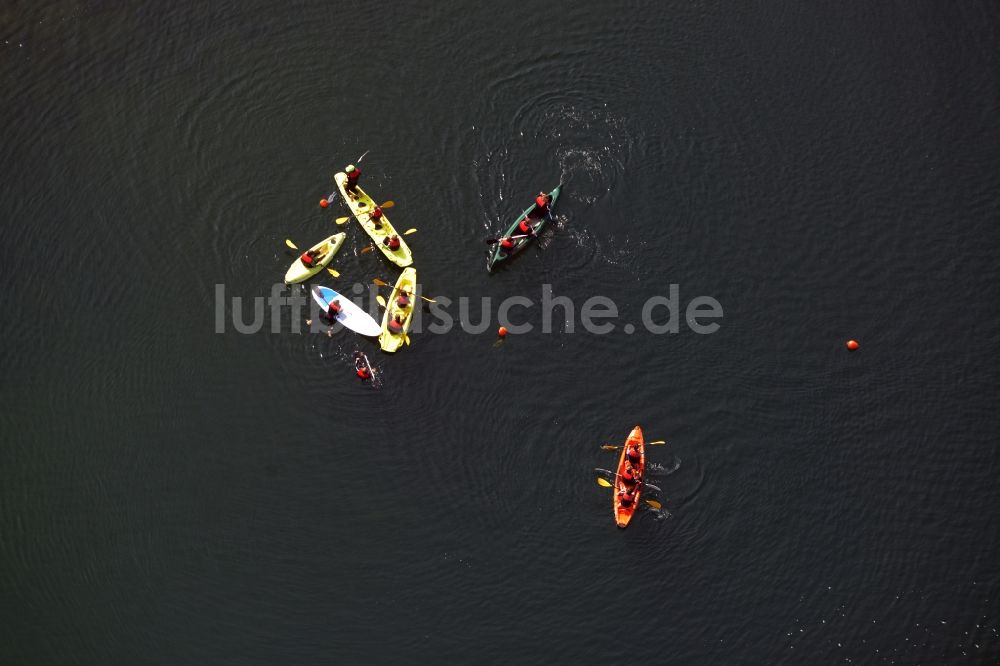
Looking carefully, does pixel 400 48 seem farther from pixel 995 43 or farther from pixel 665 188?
pixel 995 43

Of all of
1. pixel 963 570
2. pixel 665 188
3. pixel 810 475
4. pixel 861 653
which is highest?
pixel 665 188

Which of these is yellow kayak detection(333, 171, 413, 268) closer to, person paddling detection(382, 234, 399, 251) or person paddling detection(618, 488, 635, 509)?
person paddling detection(382, 234, 399, 251)

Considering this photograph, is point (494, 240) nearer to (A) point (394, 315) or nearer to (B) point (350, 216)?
(A) point (394, 315)

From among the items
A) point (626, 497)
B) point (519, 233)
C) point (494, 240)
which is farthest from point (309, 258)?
point (626, 497)

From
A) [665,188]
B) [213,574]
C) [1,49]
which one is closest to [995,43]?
[665,188]

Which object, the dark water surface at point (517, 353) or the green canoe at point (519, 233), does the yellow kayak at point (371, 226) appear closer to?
the dark water surface at point (517, 353)

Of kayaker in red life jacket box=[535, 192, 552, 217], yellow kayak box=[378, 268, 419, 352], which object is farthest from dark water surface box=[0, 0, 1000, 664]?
kayaker in red life jacket box=[535, 192, 552, 217]

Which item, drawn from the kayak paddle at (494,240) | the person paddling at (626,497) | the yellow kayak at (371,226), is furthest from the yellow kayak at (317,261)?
the person paddling at (626,497)

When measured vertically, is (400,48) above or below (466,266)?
above
